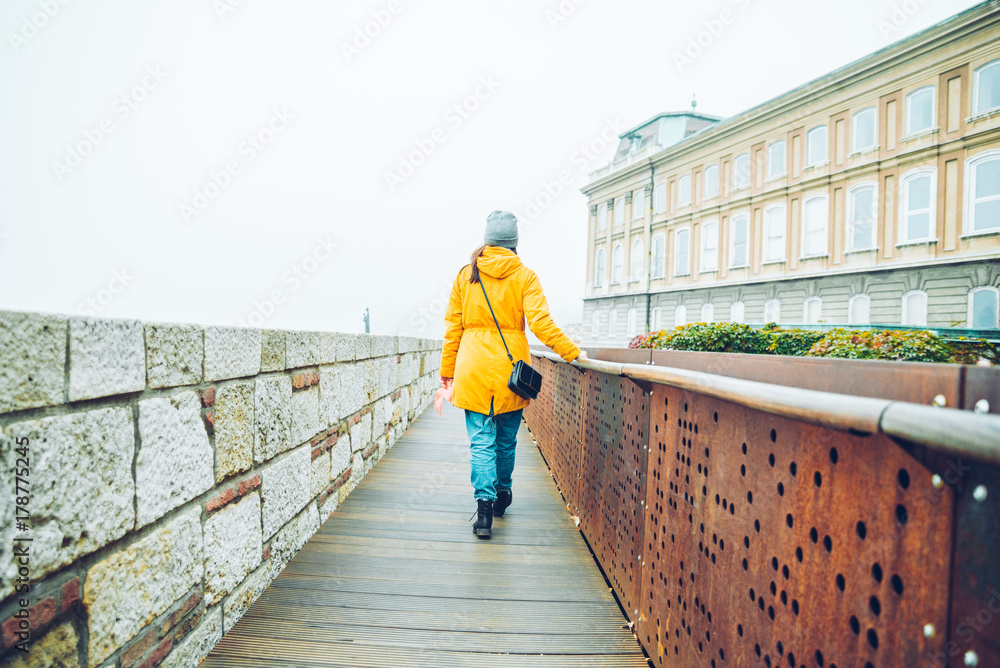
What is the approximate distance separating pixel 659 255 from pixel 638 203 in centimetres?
426

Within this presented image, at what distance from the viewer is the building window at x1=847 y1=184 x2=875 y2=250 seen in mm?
20266

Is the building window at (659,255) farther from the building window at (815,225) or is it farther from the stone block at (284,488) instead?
the stone block at (284,488)

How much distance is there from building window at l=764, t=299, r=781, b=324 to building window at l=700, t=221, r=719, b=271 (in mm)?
3836

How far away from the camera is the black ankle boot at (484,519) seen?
3.36 meters

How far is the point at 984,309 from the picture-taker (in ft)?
55.3

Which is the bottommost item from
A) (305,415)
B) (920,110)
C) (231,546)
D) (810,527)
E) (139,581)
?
(231,546)

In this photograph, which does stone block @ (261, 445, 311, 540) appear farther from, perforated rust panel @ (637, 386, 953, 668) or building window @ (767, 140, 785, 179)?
building window @ (767, 140, 785, 179)

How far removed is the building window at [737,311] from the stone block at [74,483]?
2692cm

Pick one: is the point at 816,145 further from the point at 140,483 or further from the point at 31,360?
the point at 31,360

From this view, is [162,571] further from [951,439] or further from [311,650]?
[951,439]

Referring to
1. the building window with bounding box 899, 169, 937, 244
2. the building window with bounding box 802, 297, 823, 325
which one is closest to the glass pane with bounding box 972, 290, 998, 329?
the building window with bounding box 899, 169, 937, 244

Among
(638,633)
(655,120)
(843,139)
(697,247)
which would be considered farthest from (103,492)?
(655,120)

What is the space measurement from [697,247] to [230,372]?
29.1 m

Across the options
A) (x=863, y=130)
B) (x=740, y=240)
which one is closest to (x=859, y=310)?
(x=740, y=240)
